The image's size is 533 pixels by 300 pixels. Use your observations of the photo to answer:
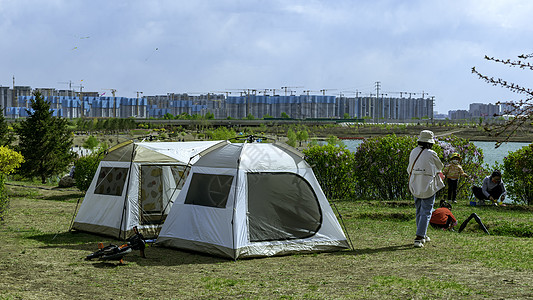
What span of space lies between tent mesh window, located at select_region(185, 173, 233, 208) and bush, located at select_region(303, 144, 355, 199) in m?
8.55

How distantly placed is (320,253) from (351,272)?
186 cm

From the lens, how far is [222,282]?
7090mm

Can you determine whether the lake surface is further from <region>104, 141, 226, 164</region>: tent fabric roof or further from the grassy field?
the grassy field

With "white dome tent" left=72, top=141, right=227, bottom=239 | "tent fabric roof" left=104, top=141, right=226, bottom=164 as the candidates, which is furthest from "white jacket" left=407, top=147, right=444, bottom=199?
"tent fabric roof" left=104, top=141, right=226, bottom=164

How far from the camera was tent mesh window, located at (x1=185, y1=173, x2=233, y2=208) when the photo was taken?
30.8ft

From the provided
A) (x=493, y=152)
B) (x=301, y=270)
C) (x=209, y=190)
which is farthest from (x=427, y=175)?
(x=493, y=152)

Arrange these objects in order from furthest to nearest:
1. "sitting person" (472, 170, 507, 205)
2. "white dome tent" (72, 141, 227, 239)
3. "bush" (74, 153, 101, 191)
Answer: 1. "bush" (74, 153, 101, 191)
2. "sitting person" (472, 170, 507, 205)
3. "white dome tent" (72, 141, 227, 239)

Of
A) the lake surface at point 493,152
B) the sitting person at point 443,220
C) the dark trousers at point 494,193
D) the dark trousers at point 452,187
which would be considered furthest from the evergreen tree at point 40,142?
the sitting person at point 443,220

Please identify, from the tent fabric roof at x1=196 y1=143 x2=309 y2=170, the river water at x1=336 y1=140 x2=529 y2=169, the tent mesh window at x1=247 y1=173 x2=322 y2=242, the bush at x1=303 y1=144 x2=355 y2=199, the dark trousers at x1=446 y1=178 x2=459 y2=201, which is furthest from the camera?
the river water at x1=336 y1=140 x2=529 y2=169

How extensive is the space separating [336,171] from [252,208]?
8.91 m

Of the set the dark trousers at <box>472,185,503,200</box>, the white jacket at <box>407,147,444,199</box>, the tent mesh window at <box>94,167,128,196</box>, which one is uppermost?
the white jacket at <box>407,147,444,199</box>

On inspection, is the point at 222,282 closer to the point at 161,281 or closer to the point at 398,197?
the point at 161,281

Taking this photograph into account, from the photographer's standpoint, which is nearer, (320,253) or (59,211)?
(320,253)

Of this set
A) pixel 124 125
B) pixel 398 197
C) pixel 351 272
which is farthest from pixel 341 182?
pixel 124 125
